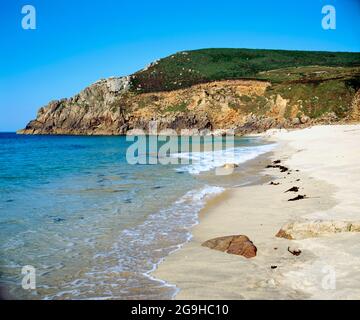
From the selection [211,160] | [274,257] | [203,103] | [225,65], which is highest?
[225,65]

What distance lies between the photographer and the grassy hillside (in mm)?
112438

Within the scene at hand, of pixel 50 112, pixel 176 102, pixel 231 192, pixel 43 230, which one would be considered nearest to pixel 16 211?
pixel 43 230

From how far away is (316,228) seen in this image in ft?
24.2

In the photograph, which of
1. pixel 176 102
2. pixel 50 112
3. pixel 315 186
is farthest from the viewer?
pixel 50 112

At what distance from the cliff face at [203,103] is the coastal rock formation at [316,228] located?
55.8m

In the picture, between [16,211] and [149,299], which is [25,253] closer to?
[149,299]

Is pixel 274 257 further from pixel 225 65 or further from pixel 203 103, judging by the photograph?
pixel 225 65

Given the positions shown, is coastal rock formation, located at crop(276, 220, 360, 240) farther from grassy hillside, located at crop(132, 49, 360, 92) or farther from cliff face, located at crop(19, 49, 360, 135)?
grassy hillside, located at crop(132, 49, 360, 92)

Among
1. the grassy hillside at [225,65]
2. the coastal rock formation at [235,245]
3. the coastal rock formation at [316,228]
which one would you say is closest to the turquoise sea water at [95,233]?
the coastal rock formation at [235,245]

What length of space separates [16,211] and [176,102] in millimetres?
90050

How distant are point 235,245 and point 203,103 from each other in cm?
8837

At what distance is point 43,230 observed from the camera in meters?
9.58

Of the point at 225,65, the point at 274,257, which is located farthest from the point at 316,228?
the point at 225,65

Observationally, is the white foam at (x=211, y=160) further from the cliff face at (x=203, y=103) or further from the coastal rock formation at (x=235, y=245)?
the cliff face at (x=203, y=103)
